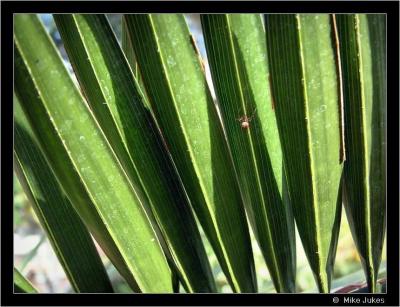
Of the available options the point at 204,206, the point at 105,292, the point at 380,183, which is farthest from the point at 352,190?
the point at 105,292

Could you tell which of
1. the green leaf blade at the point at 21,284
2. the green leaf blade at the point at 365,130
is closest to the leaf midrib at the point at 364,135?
the green leaf blade at the point at 365,130

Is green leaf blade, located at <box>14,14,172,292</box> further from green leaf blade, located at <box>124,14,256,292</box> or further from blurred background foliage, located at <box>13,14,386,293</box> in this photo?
blurred background foliage, located at <box>13,14,386,293</box>

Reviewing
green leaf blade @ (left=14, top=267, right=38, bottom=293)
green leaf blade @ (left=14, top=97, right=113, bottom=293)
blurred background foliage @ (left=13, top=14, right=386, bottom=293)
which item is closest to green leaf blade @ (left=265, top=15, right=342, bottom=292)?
green leaf blade @ (left=14, top=97, right=113, bottom=293)

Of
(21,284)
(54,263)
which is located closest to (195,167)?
(21,284)

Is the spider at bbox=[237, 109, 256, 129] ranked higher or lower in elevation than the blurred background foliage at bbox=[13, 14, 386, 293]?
higher

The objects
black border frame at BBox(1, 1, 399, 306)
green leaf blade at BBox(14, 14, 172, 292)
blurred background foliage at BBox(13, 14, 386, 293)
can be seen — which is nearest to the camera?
green leaf blade at BBox(14, 14, 172, 292)

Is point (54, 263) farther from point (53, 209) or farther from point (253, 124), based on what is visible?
point (253, 124)

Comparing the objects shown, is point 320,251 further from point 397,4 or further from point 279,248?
point 397,4
